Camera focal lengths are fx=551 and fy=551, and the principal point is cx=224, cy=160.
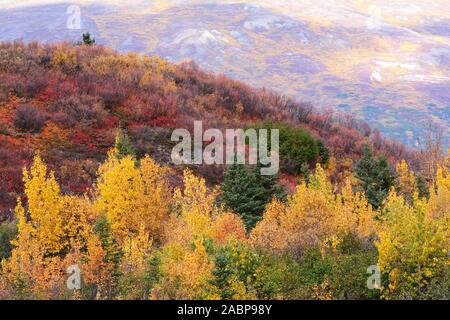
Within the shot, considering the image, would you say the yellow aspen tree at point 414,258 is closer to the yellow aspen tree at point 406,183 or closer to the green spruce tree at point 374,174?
the green spruce tree at point 374,174

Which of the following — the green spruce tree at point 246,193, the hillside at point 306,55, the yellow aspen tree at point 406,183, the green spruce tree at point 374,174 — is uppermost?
the green spruce tree at point 246,193

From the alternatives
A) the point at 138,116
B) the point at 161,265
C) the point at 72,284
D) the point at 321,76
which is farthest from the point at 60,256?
the point at 321,76

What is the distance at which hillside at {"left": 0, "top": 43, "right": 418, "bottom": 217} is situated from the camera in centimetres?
2556

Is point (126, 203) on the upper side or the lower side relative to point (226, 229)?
upper

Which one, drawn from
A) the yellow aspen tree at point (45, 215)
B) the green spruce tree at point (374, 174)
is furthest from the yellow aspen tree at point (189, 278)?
the green spruce tree at point (374, 174)

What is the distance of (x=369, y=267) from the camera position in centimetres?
1136

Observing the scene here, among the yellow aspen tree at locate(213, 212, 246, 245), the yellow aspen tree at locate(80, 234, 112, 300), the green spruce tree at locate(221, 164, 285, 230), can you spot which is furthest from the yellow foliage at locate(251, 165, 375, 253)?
the yellow aspen tree at locate(80, 234, 112, 300)

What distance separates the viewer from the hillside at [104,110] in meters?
25.6

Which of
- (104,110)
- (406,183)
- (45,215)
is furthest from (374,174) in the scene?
(45,215)

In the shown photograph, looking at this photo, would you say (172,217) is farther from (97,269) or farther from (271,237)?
(97,269)

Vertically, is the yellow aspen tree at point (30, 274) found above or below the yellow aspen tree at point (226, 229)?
above

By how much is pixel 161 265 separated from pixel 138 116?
20.7 meters

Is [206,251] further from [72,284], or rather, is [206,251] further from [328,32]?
[328,32]

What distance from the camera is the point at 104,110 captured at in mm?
31094
